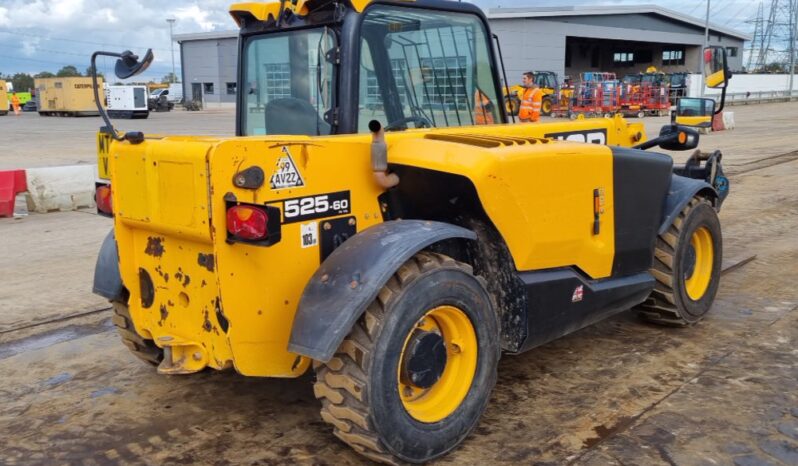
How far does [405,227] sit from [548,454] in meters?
1.21

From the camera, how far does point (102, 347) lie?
488 cm

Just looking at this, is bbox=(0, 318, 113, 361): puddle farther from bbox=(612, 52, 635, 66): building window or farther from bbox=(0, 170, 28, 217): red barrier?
bbox=(612, 52, 635, 66): building window

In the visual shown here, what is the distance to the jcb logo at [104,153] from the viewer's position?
3.50 m

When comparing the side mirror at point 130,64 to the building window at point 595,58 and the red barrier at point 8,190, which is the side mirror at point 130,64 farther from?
the building window at point 595,58

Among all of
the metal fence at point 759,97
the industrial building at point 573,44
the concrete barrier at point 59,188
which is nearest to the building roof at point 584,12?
the industrial building at point 573,44

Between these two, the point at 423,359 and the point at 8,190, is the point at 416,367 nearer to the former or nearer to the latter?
the point at 423,359

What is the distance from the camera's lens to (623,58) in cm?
7119

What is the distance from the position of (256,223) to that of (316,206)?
1.33 ft

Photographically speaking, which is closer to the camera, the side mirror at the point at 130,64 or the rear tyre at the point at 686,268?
the side mirror at the point at 130,64

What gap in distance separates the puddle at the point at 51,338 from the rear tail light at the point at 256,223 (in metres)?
2.75

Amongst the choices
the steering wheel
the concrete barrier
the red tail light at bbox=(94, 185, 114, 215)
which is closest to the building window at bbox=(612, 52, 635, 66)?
the concrete barrier

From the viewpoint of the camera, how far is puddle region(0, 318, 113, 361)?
192 inches

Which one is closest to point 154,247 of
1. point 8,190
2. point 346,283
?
point 346,283

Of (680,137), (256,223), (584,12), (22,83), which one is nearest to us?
(256,223)
